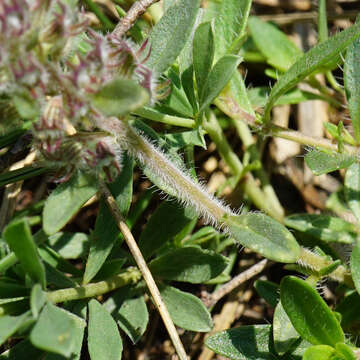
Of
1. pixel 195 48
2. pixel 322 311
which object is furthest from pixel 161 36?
pixel 322 311

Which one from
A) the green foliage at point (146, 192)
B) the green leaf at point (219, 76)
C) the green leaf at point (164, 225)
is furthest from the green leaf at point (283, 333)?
the green leaf at point (219, 76)

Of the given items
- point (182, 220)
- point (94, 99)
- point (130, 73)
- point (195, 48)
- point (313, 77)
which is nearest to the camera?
point (94, 99)

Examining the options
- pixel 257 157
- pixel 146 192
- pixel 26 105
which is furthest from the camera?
pixel 257 157

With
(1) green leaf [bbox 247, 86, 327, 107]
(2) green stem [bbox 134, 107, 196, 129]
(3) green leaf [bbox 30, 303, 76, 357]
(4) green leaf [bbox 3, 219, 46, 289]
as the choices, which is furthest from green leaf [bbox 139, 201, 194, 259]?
(1) green leaf [bbox 247, 86, 327, 107]

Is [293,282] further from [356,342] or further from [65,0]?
[65,0]

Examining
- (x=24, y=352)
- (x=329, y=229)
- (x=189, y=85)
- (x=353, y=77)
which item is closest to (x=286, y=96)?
(x=353, y=77)

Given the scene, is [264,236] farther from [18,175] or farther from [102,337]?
[18,175]

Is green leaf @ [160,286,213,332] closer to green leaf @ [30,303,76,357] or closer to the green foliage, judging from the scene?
the green foliage
